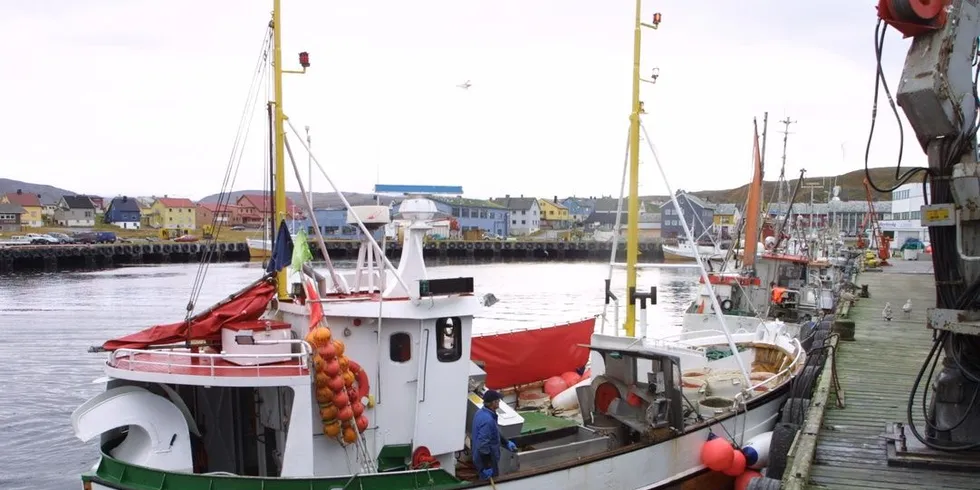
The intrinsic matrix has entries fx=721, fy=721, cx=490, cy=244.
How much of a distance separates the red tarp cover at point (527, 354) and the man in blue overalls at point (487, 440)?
532cm

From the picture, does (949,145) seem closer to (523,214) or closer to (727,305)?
(727,305)

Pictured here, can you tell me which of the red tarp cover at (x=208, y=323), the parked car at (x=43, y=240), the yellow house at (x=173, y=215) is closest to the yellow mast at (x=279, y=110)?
the red tarp cover at (x=208, y=323)

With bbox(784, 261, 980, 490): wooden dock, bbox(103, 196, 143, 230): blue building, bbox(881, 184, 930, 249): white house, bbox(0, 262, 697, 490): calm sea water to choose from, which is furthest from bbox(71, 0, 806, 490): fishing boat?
bbox(103, 196, 143, 230): blue building

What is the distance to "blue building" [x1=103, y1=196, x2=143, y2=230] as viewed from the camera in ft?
372

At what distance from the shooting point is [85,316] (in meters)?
33.9

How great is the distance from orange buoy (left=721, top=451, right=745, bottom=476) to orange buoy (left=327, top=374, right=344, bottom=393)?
602cm

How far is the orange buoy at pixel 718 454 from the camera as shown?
10531 mm

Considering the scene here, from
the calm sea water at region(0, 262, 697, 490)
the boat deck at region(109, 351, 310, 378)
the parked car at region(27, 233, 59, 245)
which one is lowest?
the calm sea water at region(0, 262, 697, 490)

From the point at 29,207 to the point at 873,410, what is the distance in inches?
4922

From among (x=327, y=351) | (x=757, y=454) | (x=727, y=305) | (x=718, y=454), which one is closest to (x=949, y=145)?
(x=718, y=454)

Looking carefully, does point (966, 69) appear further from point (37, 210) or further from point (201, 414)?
point (37, 210)

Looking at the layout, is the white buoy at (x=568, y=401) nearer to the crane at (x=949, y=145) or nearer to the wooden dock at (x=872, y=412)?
the wooden dock at (x=872, y=412)

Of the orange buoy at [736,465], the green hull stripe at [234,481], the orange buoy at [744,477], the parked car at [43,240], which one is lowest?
the orange buoy at [744,477]

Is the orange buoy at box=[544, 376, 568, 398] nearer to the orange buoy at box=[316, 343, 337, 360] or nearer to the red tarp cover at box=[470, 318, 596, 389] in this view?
the red tarp cover at box=[470, 318, 596, 389]
